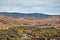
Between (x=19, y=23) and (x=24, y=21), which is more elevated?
(x=19, y=23)

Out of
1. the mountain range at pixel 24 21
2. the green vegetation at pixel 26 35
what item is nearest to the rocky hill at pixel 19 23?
the mountain range at pixel 24 21

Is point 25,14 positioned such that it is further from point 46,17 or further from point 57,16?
point 57,16

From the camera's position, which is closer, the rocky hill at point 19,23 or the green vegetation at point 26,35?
the green vegetation at point 26,35

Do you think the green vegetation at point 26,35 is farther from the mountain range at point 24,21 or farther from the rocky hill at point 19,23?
the mountain range at point 24,21

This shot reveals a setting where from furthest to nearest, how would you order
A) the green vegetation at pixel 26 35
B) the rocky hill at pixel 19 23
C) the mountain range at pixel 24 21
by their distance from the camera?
the mountain range at pixel 24 21 → the rocky hill at pixel 19 23 → the green vegetation at pixel 26 35

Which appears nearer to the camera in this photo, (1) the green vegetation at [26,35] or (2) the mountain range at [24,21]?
(1) the green vegetation at [26,35]

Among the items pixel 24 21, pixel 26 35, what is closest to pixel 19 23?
pixel 24 21

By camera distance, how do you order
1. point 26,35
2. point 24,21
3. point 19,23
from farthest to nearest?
point 24,21 < point 19,23 < point 26,35

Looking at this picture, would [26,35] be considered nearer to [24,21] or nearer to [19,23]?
[19,23]

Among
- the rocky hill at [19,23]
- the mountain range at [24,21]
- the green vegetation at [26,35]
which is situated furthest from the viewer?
the mountain range at [24,21]

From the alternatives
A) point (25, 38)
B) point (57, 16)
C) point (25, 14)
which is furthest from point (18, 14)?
point (25, 38)

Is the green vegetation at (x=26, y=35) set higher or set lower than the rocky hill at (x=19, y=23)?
higher
